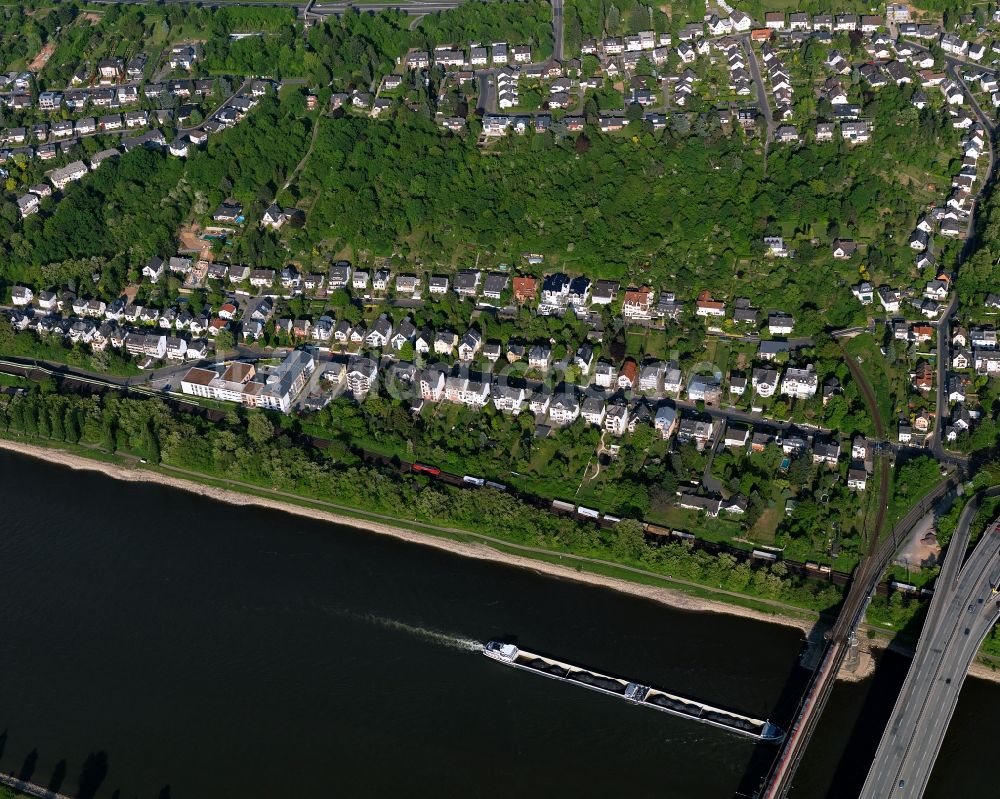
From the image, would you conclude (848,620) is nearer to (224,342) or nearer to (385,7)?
(224,342)

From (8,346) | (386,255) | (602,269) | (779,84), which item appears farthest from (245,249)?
(779,84)

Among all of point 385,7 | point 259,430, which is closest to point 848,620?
point 259,430

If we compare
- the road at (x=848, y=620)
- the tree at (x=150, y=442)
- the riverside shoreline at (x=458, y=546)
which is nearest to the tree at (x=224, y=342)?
the tree at (x=150, y=442)

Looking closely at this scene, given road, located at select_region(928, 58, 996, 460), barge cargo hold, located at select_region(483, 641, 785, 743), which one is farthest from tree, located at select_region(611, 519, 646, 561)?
road, located at select_region(928, 58, 996, 460)

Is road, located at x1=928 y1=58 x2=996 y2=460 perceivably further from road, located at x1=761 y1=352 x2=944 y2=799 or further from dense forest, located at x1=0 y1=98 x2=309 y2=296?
dense forest, located at x1=0 y1=98 x2=309 y2=296

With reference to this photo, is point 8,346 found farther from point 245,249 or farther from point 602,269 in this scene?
point 602,269
